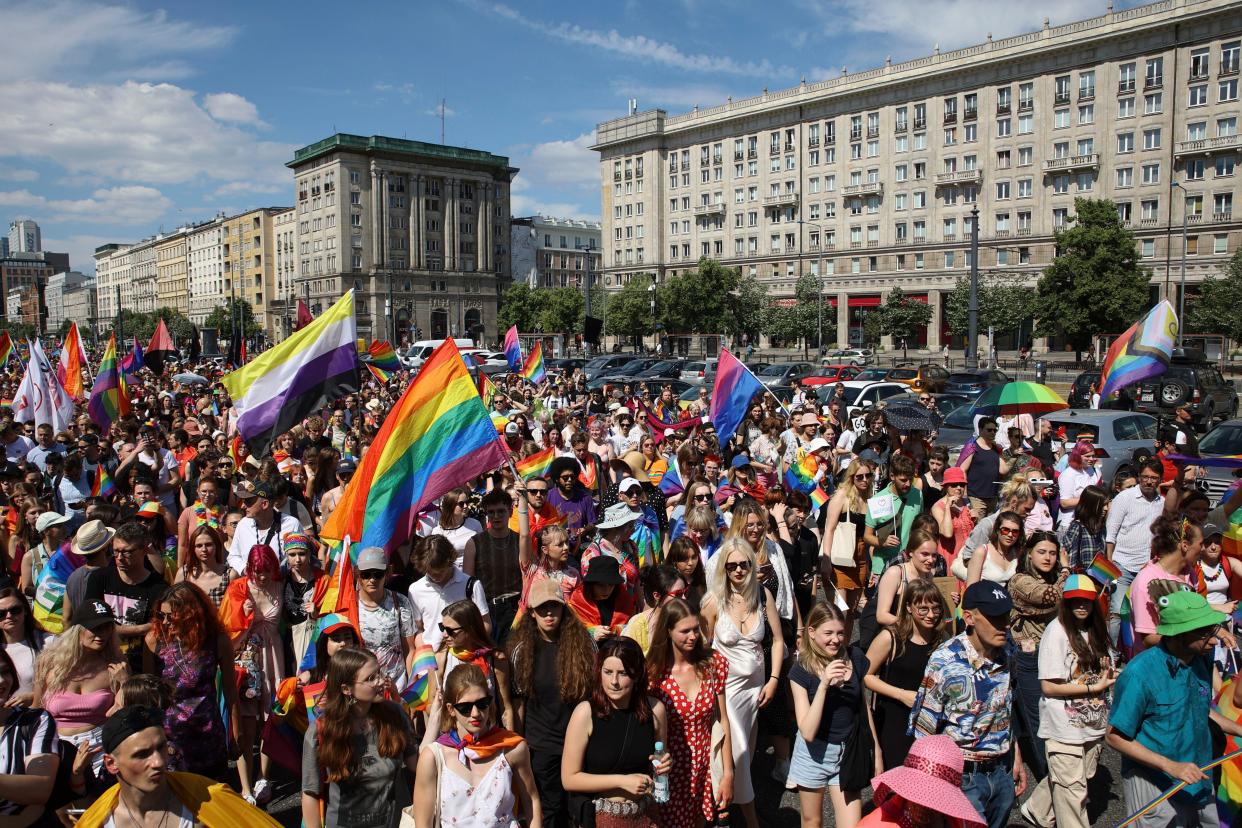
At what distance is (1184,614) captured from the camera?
4.07 meters

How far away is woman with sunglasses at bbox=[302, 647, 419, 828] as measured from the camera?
3938 mm

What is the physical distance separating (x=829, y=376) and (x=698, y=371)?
10326 mm

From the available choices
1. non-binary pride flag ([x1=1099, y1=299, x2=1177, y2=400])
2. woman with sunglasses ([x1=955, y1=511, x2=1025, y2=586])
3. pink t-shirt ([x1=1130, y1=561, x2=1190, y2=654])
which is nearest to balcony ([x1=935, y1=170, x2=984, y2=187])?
non-binary pride flag ([x1=1099, y1=299, x2=1177, y2=400])

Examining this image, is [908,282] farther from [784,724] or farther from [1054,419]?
[784,724]

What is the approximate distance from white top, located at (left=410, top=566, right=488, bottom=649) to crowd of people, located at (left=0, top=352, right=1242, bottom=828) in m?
0.02

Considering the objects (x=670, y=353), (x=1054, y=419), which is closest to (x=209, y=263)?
(x=670, y=353)

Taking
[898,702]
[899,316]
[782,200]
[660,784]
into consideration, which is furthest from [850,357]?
[660,784]

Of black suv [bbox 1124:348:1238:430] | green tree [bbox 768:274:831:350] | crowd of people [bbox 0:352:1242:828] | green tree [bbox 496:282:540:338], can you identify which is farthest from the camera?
green tree [bbox 496:282:540:338]

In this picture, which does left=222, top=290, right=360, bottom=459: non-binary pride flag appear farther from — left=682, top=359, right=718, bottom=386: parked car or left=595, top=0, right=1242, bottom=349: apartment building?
left=595, top=0, right=1242, bottom=349: apartment building

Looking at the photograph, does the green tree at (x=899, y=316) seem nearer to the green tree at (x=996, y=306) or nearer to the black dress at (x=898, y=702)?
the green tree at (x=996, y=306)

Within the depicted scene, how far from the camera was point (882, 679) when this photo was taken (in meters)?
4.66

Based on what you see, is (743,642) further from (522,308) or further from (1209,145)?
(522,308)

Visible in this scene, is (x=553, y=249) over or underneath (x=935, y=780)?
over

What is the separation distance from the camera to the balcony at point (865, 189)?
2908 inches
